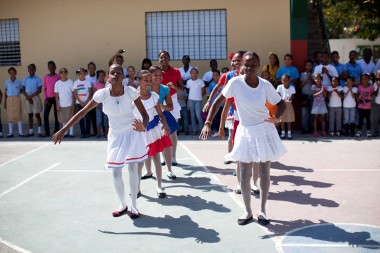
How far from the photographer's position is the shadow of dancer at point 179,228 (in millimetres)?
5484

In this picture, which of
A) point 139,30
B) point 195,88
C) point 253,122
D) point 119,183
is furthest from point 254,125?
point 139,30

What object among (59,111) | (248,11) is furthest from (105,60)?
(248,11)

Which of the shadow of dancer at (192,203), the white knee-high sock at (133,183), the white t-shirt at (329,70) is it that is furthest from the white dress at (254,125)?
the white t-shirt at (329,70)

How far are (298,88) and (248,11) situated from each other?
9.04 feet

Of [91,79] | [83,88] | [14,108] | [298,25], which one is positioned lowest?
[14,108]

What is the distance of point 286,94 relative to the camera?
38.8ft

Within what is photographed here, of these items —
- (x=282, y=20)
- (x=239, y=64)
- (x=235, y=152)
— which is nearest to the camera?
(x=235, y=152)

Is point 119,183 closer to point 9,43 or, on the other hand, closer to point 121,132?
point 121,132

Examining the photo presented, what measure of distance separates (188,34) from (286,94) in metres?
4.13

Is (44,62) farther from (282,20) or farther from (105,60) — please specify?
(282,20)

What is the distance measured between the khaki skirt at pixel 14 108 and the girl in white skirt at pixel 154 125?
771 centimetres

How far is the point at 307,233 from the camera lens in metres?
5.48

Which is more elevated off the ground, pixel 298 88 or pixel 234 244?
pixel 298 88

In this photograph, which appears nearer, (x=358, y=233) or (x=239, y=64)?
(x=358, y=233)
